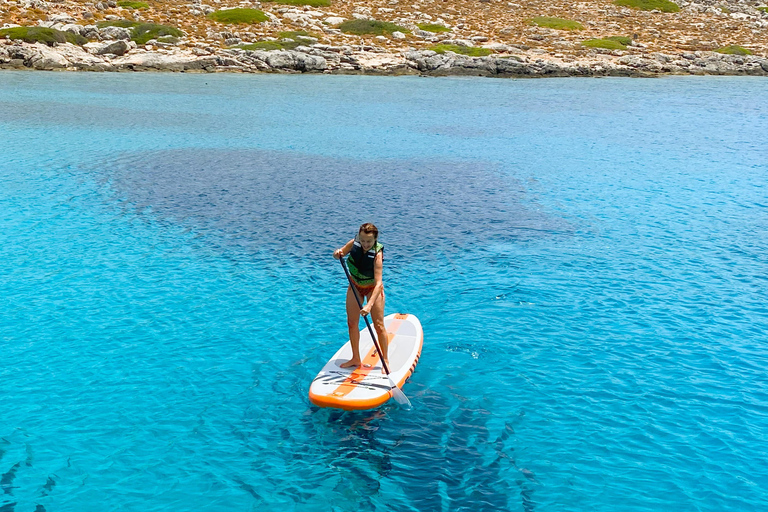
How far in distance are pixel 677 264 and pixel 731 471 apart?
9885 millimetres

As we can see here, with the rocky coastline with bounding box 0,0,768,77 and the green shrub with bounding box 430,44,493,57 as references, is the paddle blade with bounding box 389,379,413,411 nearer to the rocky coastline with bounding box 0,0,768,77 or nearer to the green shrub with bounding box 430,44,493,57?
the rocky coastline with bounding box 0,0,768,77

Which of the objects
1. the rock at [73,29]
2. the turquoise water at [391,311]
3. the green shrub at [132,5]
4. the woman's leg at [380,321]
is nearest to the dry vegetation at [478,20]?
the green shrub at [132,5]

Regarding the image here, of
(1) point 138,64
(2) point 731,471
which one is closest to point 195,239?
(2) point 731,471

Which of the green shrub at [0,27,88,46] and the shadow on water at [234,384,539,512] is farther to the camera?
the green shrub at [0,27,88,46]

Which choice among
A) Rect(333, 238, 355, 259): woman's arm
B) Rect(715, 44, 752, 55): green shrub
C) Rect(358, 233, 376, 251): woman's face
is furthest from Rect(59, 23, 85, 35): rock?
Rect(358, 233, 376, 251): woman's face

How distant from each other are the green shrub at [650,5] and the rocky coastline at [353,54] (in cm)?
1860

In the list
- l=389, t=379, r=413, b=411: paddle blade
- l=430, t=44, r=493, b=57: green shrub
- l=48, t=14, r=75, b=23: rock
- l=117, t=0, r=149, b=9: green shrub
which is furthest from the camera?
l=117, t=0, r=149, b=9: green shrub

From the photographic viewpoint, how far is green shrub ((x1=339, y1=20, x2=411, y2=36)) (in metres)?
84.6

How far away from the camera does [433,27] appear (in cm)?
8894

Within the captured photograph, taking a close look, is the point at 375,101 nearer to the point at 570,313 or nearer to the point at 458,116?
the point at 458,116

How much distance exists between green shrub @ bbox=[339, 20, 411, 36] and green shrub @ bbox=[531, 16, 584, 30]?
20.8 metres

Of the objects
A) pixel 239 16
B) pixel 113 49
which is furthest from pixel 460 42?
pixel 113 49

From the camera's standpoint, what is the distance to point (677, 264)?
1962 centimetres

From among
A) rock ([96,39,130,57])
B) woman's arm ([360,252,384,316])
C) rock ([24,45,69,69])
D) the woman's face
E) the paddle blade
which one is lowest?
the paddle blade
